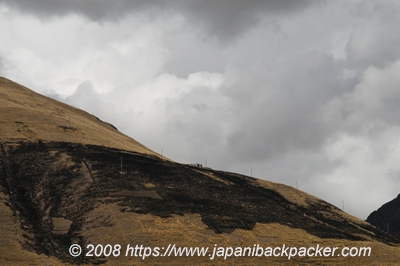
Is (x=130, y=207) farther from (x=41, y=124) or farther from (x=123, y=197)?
(x=41, y=124)

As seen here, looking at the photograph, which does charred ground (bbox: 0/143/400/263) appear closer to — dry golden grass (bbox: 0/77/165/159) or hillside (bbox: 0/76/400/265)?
hillside (bbox: 0/76/400/265)

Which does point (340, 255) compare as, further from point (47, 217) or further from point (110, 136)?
point (110, 136)

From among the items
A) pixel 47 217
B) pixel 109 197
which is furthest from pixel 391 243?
pixel 47 217

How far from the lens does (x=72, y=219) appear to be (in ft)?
336

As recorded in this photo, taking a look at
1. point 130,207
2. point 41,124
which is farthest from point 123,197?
point 41,124

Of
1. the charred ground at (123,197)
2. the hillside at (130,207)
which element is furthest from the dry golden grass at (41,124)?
the charred ground at (123,197)

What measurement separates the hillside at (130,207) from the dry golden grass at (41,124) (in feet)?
1.34

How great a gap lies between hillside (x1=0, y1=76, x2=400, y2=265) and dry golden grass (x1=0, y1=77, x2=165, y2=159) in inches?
16.0

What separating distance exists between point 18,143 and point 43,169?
11786 mm

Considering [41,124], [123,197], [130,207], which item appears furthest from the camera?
[41,124]

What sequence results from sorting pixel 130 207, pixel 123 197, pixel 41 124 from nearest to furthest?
pixel 130 207 < pixel 123 197 < pixel 41 124

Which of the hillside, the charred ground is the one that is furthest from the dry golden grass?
the charred ground

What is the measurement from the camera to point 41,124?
140250 millimetres

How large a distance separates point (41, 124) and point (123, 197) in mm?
38542
